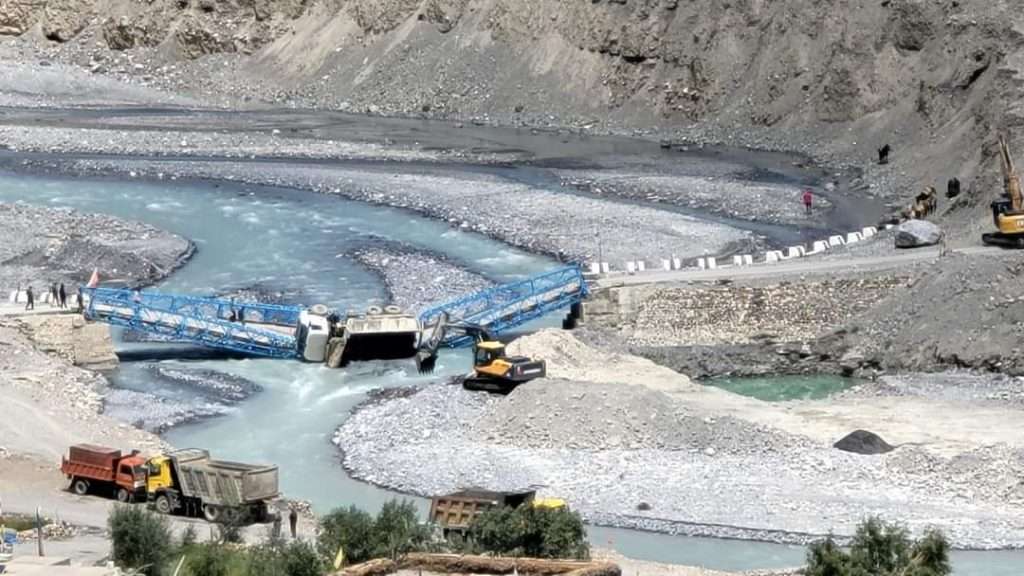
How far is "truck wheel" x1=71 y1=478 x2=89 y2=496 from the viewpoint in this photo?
38.1 m

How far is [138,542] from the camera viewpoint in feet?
98.1

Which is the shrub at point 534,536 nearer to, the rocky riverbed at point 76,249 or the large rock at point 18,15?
the rocky riverbed at point 76,249

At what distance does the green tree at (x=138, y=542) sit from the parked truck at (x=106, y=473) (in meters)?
7.01

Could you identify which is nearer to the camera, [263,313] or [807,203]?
[263,313]

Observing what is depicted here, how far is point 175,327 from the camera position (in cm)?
5216

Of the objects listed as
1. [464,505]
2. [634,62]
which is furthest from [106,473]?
[634,62]

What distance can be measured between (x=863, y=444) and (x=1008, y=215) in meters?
17.6

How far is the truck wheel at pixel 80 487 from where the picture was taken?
38.1 meters

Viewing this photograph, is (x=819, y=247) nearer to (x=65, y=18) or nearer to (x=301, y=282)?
(x=301, y=282)

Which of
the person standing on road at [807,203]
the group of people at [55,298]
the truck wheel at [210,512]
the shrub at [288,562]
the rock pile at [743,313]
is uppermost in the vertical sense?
the person standing on road at [807,203]

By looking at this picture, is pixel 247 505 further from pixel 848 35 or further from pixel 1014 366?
pixel 848 35

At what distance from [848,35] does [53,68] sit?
52.7 meters

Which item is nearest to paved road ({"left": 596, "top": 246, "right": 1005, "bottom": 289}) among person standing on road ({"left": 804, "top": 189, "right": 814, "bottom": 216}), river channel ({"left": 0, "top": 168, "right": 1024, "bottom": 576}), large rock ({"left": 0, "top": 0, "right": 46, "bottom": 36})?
river channel ({"left": 0, "top": 168, "right": 1024, "bottom": 576})

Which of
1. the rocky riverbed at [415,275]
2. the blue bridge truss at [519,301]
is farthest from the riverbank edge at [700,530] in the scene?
the rocky riverbed at [415,275]
